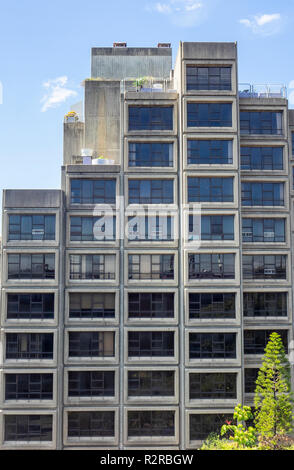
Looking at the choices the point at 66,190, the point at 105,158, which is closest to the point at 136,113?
the point at 105,158

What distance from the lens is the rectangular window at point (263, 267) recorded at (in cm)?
4025

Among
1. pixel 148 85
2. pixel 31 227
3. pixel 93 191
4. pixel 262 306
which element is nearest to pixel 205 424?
pixel 262 306

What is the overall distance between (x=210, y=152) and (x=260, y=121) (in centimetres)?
581

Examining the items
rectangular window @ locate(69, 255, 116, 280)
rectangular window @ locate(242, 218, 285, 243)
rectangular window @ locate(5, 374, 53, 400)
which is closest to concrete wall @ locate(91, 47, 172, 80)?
rectangular window @ locate(242, 218, 285, 243)

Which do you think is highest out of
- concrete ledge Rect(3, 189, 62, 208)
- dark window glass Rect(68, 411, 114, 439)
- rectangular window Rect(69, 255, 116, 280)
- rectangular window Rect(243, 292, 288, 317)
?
concrete ledge Rect(3, 189, 62, 208)

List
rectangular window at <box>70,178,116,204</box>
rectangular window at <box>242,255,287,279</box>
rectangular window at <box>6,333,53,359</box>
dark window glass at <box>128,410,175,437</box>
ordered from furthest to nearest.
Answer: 1. rectangular window at <box>242,255,287,279</box>
2. rectangular window at <box>70,178,116,204</box>
3. rectangular window at <box>6,333,53,359</box>
4. dark window glass at <box>128,410,175,437</box>

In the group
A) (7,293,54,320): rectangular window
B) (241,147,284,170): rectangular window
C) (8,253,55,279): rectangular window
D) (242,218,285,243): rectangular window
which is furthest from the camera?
(241,147,284,170): rectangular window

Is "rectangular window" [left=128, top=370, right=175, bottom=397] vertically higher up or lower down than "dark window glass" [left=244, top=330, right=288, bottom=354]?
lower down

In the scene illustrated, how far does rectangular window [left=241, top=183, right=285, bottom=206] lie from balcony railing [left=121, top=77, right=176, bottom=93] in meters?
11.1

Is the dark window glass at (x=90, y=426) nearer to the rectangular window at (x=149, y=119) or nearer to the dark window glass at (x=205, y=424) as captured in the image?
the dark window glass at (x=205, y=424)

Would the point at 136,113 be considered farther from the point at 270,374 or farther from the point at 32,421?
the point at 32,421

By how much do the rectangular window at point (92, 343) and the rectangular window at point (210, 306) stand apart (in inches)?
283

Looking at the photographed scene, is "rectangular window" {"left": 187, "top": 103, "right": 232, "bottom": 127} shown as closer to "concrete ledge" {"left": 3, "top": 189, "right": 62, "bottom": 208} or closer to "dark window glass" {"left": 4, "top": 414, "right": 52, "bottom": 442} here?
"concrete ledge" {"left": 3, "top": 189, "right": 62, "bottom": 208}

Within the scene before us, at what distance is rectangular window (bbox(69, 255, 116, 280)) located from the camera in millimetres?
39344
